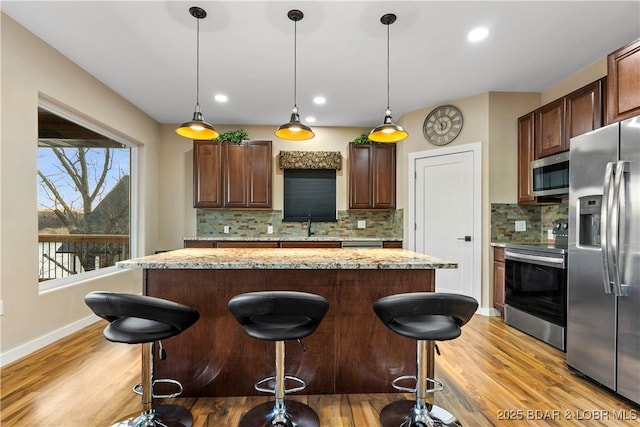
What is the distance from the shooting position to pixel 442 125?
13.4 feet

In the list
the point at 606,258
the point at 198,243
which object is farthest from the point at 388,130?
the point at 198,243

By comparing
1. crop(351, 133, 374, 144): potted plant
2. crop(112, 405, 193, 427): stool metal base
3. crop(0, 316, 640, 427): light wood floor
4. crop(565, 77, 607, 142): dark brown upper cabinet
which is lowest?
crop(0, 316, 640, 427): light wood floor

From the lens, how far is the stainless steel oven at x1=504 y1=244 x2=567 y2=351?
275 cm

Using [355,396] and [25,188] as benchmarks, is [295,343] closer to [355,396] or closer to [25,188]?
[355,396]

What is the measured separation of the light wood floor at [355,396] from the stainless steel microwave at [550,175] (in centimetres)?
155

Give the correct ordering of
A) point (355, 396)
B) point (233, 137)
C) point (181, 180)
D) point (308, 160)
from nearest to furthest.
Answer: point (355, 396) → point (233, 137) → point (308, 160) → point (181, 180)

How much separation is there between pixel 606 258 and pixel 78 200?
15.8ft

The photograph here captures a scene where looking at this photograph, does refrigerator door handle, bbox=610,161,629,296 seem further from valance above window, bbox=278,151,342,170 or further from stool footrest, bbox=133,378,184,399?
valance above window, bbox=278,151,342,170

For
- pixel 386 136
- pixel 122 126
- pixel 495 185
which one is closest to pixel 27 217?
pixel 122 126

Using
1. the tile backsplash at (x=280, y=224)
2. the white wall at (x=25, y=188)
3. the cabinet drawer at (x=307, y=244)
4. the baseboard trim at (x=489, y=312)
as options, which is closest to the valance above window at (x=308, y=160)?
the tile backsplash at (x=280, y=224)

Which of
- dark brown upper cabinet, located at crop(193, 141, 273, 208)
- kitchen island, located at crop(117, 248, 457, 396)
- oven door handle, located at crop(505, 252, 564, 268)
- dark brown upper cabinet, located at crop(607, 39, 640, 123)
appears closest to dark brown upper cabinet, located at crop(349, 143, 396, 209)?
dark brown upper cabinet, located at crop(193, 141, 273, 208)

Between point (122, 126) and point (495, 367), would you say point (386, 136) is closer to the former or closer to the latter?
point (495, 367)

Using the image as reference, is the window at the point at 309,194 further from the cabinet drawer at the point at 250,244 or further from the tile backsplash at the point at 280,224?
the cabinet drawer at the point at 250,244

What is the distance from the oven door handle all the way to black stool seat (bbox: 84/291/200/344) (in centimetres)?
300
